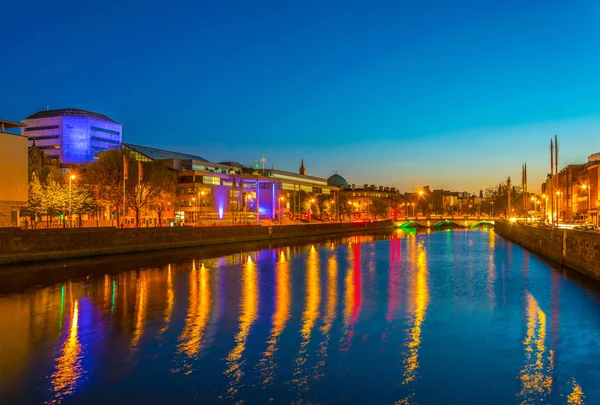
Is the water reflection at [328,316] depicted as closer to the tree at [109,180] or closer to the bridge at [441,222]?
the tree at [109,180]

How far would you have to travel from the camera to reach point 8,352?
63.6ft

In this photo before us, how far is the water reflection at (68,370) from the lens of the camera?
15286 mm

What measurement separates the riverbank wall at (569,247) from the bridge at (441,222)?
312 ft

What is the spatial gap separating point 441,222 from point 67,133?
121228 mm

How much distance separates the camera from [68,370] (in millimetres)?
17328

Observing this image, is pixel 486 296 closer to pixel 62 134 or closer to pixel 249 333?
pixel 249 333

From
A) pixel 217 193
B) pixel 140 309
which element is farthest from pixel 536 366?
pixel 217 193

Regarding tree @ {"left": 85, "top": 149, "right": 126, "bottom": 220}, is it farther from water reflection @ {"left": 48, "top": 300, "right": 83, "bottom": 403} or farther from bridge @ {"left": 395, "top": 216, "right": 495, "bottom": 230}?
bridge @ {"left": 395, "top": 216, "right": 495, "bottom": 230}

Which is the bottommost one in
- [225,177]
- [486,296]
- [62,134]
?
[486,296]

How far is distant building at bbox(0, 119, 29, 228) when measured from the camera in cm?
5569

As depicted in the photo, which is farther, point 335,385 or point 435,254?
point 435,254

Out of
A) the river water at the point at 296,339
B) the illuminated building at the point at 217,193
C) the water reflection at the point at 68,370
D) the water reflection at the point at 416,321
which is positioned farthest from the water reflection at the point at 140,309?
the illuminated building at the point at 217,193

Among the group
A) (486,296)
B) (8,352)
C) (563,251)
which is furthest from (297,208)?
(8,352)

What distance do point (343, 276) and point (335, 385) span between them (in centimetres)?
2747
